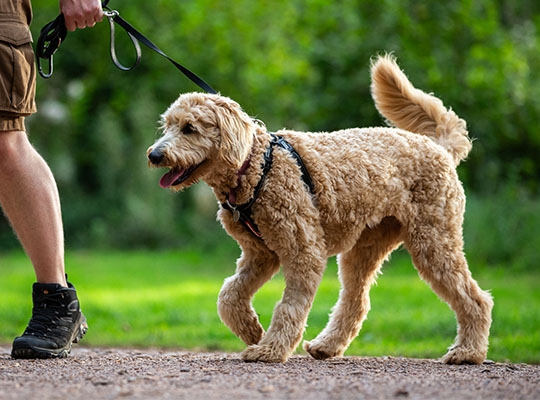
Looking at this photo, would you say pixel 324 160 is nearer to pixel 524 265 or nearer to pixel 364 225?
pixel 364 225

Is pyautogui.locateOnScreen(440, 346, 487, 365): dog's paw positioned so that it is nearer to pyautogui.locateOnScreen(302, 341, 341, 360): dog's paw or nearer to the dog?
the dog

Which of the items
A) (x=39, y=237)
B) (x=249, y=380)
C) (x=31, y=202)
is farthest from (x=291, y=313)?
(x=31, y=202)

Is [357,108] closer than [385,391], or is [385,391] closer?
[385,391]

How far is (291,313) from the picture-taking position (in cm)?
529

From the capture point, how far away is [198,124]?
5.32m

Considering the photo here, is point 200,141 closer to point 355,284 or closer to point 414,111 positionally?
point 355,284

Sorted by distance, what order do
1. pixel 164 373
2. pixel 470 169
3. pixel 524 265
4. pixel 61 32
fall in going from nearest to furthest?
pixel 164 373 < pixel 61 32 < pixel 524 265 < pixel 470 169

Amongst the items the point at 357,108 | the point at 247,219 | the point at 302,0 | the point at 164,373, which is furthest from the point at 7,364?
the point at 302,0

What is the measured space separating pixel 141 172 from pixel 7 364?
1473cm

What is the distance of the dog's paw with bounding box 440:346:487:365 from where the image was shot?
5727 millimetres

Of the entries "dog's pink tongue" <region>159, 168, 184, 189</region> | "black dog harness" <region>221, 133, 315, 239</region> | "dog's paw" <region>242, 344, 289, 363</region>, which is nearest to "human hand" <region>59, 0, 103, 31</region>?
"dog's pink tongue" <region>159, 168, 184, 189</region>

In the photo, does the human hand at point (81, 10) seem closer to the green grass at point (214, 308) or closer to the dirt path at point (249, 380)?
the dirt path at point (249, 380)

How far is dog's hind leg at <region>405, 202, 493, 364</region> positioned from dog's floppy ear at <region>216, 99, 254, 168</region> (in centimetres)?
131

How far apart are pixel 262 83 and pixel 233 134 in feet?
61.0
